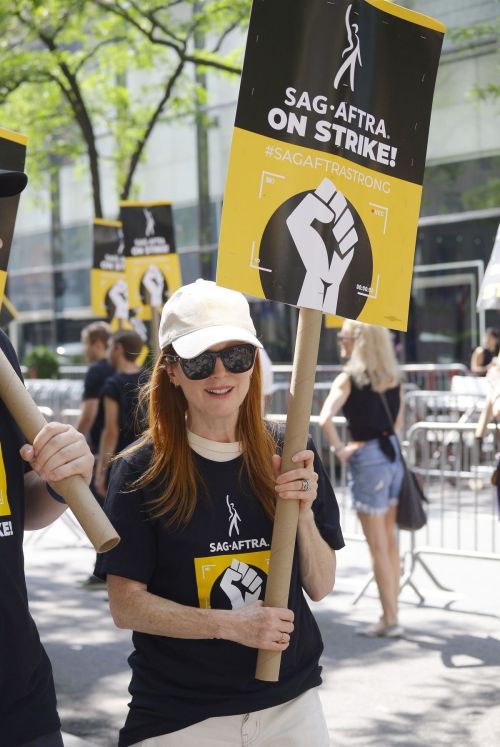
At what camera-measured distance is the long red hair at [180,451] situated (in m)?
2.84

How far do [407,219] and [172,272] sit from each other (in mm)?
9031

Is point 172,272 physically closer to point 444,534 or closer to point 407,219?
point 444,534

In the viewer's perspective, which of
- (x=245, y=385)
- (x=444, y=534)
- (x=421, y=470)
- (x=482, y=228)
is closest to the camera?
(x=245, y=385)

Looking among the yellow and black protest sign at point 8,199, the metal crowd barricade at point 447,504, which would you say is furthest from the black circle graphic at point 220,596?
the metal crowd barricade at point 447,504

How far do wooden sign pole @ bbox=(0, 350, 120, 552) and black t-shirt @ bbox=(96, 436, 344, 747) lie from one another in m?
0.55

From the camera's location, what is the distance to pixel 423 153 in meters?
3.05

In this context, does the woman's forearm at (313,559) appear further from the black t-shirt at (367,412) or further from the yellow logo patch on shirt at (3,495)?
the black t-shirt at (367,412)

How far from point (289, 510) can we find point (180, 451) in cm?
37

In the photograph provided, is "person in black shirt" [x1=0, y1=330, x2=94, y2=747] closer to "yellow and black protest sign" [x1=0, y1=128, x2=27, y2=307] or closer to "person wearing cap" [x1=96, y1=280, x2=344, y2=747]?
"person wearing cap" [x1=96, y1=280, x2=344, y2=747]

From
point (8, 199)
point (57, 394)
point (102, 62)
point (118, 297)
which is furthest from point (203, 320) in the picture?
point (102, 62)

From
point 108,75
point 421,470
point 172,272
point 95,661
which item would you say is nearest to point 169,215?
point 172,272

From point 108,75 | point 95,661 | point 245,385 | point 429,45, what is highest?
point 108,75

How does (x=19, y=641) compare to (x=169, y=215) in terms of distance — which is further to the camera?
(x=169, y=215)

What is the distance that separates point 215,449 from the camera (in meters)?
2.94
